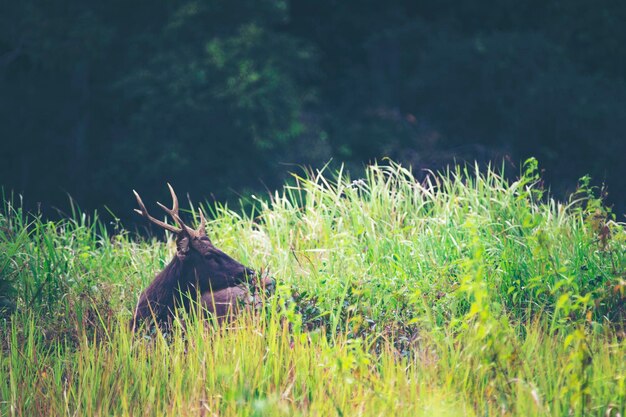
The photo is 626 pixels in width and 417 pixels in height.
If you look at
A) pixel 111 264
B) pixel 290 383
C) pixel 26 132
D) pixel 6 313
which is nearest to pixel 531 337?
pixel 290 383

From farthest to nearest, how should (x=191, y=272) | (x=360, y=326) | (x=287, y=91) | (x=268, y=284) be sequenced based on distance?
(x=287, y=91), (x=191, y=272), (x=268, y=284), (x=360, y=326)

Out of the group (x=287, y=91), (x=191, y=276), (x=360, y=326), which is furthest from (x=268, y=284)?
(x=287, y=91)

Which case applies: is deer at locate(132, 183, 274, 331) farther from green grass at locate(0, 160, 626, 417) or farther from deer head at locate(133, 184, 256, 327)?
green grass at locate(0, 160, 626, 417)

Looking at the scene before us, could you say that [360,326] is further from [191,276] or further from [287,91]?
[287,91]

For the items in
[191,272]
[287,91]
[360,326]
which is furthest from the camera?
[287,91]

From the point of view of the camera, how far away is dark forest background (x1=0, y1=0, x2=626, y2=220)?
488 inches

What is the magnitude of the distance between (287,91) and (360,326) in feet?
27.9

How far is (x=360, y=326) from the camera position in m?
4.31

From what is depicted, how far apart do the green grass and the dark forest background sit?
6.01m

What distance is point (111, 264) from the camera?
21.4ft

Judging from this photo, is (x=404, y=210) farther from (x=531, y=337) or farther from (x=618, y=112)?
(x=618, y=112)

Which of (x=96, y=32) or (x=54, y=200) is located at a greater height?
(x=96, y=32)

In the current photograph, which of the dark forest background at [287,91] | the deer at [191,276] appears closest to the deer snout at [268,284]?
the deer at [191,276]

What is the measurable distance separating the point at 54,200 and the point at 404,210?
8.52m
